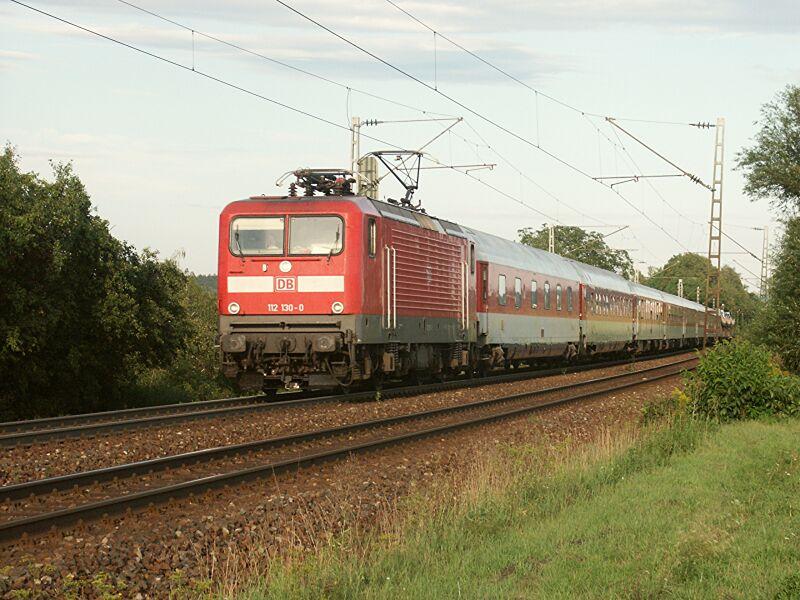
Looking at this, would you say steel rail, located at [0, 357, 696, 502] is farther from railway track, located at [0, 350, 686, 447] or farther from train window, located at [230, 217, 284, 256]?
train window, located at [230, 217, 284, 256]

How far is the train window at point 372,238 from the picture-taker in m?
19.3

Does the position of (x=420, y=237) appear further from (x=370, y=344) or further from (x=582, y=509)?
(x=582, y=509)

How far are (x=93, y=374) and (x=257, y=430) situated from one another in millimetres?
7942

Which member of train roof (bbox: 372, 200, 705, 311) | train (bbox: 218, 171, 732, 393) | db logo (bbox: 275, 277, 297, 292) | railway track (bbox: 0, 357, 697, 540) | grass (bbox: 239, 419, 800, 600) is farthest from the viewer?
train roof (bbox: 372, 200, 705, 311)

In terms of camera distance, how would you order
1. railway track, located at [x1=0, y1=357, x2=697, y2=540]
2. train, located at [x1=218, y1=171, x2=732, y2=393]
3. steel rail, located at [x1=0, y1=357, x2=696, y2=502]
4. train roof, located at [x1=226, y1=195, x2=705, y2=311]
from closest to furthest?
railway track, located at [x1=0, y1=357, x2=697, y2=540]
steel rail, located at [x1=0, y1=357, x2=696, y2=502]
train, located at [x1=218, y1=171, x2=732, y2=393]
train roof, located at [x1=226, y1=195, x2=705, y2=311]

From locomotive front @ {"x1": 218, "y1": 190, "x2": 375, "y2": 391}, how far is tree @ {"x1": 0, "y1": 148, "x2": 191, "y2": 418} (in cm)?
322

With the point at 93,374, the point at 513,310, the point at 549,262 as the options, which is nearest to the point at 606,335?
the point at 549,262

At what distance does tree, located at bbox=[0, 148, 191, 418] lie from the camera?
19.1 metres

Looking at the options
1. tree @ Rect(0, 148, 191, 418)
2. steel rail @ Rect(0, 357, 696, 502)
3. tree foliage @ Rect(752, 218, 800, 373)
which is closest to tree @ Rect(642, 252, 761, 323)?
tree foliage @ Rect(752, 218, 800, 373)

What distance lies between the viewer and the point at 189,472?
11.4 metres

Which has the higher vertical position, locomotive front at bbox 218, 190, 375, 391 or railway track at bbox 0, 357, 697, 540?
locomotive front at bbox 218, 190, 375, 391

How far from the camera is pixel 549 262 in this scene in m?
35.4

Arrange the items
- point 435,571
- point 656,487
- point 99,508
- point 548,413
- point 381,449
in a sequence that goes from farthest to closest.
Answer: point 548,413 < point 381,449 < point 656,487 < point 99,508 < point 435,571

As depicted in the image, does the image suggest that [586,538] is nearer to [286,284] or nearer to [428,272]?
[286,284]
